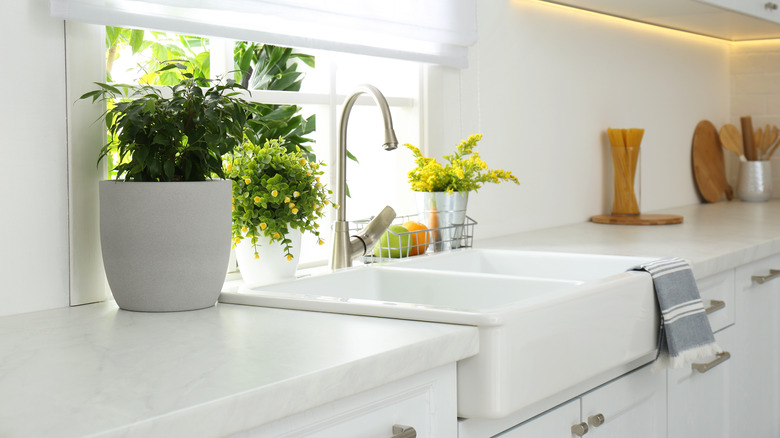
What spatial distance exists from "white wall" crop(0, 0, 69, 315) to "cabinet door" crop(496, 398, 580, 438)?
0.74 metres

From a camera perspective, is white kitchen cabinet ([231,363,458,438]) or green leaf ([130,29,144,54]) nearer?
white kitchen cabinet ([231,363,458,438])

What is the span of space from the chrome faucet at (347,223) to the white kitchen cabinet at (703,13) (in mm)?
1047

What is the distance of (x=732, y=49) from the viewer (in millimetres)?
3732

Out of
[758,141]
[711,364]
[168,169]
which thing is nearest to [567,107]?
[711,364]

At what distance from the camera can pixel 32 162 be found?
1.25 meters

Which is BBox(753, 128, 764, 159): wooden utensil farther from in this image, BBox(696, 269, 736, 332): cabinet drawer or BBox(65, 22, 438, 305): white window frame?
BBox(65, 22, 438, 305): white window frame

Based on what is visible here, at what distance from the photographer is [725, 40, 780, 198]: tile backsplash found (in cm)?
361

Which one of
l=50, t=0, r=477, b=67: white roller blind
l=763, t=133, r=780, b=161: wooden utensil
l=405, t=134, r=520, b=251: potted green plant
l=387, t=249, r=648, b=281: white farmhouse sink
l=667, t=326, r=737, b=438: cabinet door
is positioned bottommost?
l=667, t=326, r=737, b=438: cabinet door

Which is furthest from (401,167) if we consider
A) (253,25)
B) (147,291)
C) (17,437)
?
(17,437)

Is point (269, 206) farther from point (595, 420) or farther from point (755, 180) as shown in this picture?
point (755, 180)

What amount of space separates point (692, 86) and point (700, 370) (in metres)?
1.94

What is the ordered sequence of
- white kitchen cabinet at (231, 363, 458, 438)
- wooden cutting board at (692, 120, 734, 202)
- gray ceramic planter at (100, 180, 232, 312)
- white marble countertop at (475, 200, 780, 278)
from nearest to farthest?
white kitchen cabinet at (231, 363, 458, 438)
gray ceramic planter at (100, 180, 232, 312)
white marble countertop at (475, 200, 780, 278)
wooden cutting board at (692, 120, 734, 202)

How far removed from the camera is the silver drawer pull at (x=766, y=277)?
2107 millimetres

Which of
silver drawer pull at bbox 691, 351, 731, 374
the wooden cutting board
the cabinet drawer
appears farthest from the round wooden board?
the wooden cutting board
